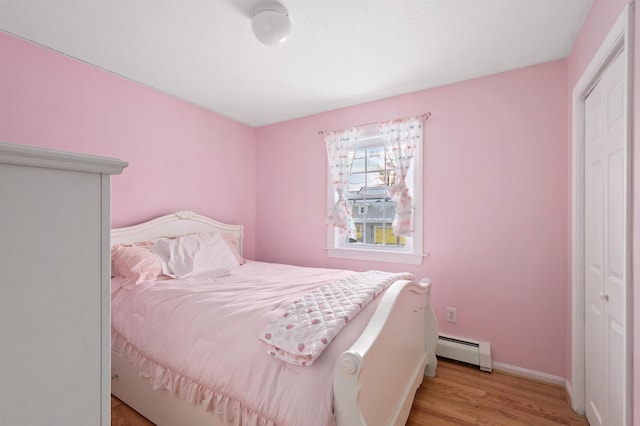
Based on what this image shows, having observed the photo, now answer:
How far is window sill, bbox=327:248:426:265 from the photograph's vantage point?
8.85ft

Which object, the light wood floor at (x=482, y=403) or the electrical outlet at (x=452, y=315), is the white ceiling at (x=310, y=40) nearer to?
the electrical outlet at (x=452, y=315)

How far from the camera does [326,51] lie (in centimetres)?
207

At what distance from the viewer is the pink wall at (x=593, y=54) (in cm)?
109

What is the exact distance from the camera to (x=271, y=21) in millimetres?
1650

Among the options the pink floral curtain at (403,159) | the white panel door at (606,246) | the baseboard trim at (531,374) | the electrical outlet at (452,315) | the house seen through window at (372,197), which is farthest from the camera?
the house seen through window at (372,197)

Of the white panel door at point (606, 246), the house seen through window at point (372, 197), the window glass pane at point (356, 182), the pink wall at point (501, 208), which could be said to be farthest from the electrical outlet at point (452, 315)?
the window glass pane at point (356, 182)

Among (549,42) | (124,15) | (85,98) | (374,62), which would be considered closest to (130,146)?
(85,98)

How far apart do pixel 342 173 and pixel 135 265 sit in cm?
206

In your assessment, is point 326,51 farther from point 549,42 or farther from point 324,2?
point 549,42

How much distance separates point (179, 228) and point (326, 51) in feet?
6.88

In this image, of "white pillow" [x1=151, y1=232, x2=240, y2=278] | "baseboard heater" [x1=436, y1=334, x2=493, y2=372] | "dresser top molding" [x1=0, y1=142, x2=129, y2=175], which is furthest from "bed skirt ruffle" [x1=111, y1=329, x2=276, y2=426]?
"baseboard heater" [x1=436, y1=334, x2=493, y2=372]

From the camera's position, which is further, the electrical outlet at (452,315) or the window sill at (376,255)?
the window sill at (376,255)

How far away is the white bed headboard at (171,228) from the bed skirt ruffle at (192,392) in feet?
2.91

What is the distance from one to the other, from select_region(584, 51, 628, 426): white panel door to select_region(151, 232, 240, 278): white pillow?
2.62 m
